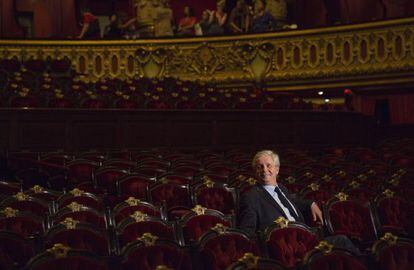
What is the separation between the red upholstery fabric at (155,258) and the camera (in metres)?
3.11

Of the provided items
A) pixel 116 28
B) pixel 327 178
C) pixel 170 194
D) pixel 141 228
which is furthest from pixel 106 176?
pixel 116 28

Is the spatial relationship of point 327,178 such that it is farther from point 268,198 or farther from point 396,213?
point 268,198

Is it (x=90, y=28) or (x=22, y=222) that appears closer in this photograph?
A: (x=22, y=222)

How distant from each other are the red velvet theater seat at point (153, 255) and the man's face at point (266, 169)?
80 cm

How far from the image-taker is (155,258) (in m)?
3.13

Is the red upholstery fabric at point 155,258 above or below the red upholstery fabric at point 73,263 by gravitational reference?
below

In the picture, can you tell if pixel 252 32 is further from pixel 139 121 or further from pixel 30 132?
pixel 30 132

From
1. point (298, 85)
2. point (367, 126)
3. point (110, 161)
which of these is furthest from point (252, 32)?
point (110, 161)

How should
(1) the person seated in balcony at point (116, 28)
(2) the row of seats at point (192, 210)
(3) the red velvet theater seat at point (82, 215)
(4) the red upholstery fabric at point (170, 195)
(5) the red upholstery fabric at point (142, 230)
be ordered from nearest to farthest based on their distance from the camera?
1. (2) the row of seats at point (192, 210)
2. (5) the red upholstery fabric at point (142, 230)
3. (3) the red velvet theater seat at point (82, 215)
4. (4) the red upholstery fabric at point (170, 195)
5. (1) the person seated in balcony at point (116, 28)

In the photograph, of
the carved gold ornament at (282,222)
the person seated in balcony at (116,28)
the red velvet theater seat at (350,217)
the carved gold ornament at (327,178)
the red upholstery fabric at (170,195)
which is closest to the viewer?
the carved gold ornament at (282,222)

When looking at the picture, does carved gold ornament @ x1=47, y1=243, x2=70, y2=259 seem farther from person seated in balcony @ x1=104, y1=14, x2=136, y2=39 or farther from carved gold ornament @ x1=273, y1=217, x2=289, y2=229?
person seated in balcony @ x1=104, y1=14, x2=136, y2=39

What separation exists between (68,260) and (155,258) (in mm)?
456

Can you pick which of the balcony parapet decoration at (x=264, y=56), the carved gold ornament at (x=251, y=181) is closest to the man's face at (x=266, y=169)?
the carved gold ornament at (x=251, y=181)

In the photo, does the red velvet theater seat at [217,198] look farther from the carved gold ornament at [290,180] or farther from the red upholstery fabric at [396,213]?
the red upholstery fabric at [396,213]
